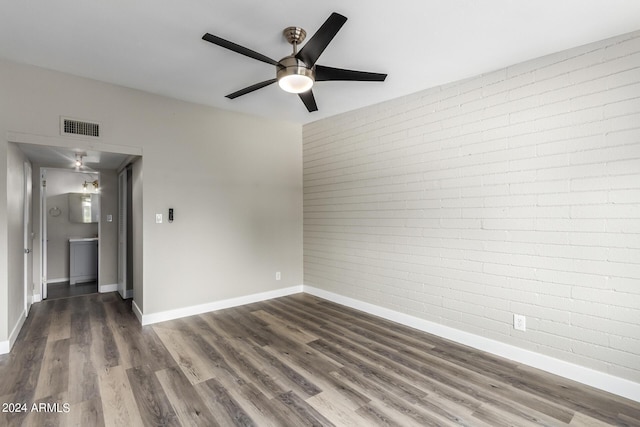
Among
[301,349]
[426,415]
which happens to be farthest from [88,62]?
[426,415]

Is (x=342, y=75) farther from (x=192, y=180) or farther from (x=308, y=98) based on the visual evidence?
(x=192, y=180)

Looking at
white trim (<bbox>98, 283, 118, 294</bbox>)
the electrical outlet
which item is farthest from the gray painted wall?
the electrical outlet

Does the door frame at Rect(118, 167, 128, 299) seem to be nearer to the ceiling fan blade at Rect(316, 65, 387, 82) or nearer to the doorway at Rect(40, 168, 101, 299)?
the doorway at Rect(40, 168, 101, 299)

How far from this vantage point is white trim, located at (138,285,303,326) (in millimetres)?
3836

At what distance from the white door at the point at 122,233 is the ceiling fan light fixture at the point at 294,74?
3.88m

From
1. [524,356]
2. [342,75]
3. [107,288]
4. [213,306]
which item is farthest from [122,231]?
[524,356]

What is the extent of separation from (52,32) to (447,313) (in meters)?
4.40

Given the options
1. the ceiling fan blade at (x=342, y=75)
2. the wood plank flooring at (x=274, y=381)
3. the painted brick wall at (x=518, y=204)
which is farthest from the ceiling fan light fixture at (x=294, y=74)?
the wood plank flooring at (x=274, y=381)

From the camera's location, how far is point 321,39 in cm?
206

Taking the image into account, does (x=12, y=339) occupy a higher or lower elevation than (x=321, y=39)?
lower

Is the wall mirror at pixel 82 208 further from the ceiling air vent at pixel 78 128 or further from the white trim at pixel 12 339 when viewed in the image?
the ceiling air vent at pixel 78 128

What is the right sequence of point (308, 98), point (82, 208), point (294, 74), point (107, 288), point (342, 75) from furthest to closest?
point (82, 208)
point (107, 288)
point (308, 98)
point (342, 75)
point (294, 74)

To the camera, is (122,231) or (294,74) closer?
(294,74)

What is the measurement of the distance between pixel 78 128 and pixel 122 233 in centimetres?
233
